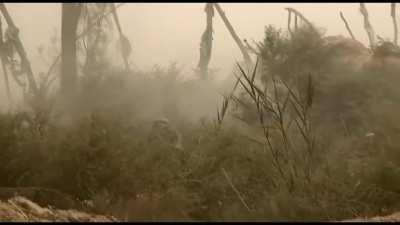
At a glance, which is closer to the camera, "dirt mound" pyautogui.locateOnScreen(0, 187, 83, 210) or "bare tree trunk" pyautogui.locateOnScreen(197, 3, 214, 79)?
"dirt mound" pyautogui.locateOnScreen(0, 187, 83, 210)

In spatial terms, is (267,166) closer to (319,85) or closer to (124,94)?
(319,85)

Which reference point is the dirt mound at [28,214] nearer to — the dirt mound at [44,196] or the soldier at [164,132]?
the dirt mound at [44,196]

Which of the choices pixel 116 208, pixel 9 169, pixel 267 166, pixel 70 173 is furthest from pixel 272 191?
pixel 9 169

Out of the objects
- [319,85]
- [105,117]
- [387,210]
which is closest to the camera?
[387,210]

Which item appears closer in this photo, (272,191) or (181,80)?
(272,191)

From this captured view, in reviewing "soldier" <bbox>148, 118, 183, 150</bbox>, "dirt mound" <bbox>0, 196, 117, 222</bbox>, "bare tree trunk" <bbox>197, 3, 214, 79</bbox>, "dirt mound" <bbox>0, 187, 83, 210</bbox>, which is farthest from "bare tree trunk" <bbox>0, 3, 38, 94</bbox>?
"dirt mound" <bbox>0, 196, 117, 222</bbox>

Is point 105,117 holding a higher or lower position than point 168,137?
higher

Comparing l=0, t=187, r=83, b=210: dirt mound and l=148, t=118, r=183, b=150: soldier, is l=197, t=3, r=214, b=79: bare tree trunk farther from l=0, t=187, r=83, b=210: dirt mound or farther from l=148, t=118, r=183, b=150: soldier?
l=0, t=187, r=83, b=210: dirt mound

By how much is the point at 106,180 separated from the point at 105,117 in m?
1.67

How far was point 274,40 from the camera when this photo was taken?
67.5 feet

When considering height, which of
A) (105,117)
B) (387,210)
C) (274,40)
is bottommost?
(387,210)

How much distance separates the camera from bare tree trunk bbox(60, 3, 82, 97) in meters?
21.8

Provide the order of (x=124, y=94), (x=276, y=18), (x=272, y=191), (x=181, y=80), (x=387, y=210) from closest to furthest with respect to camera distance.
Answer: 1. (x=387, y=210)
2. (x=272, y=191)
3. (x=124, y=94)
4. (x=181, y=80)
5. (x=276, y=18)

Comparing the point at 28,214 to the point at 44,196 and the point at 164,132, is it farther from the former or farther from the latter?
the point at 164,132
